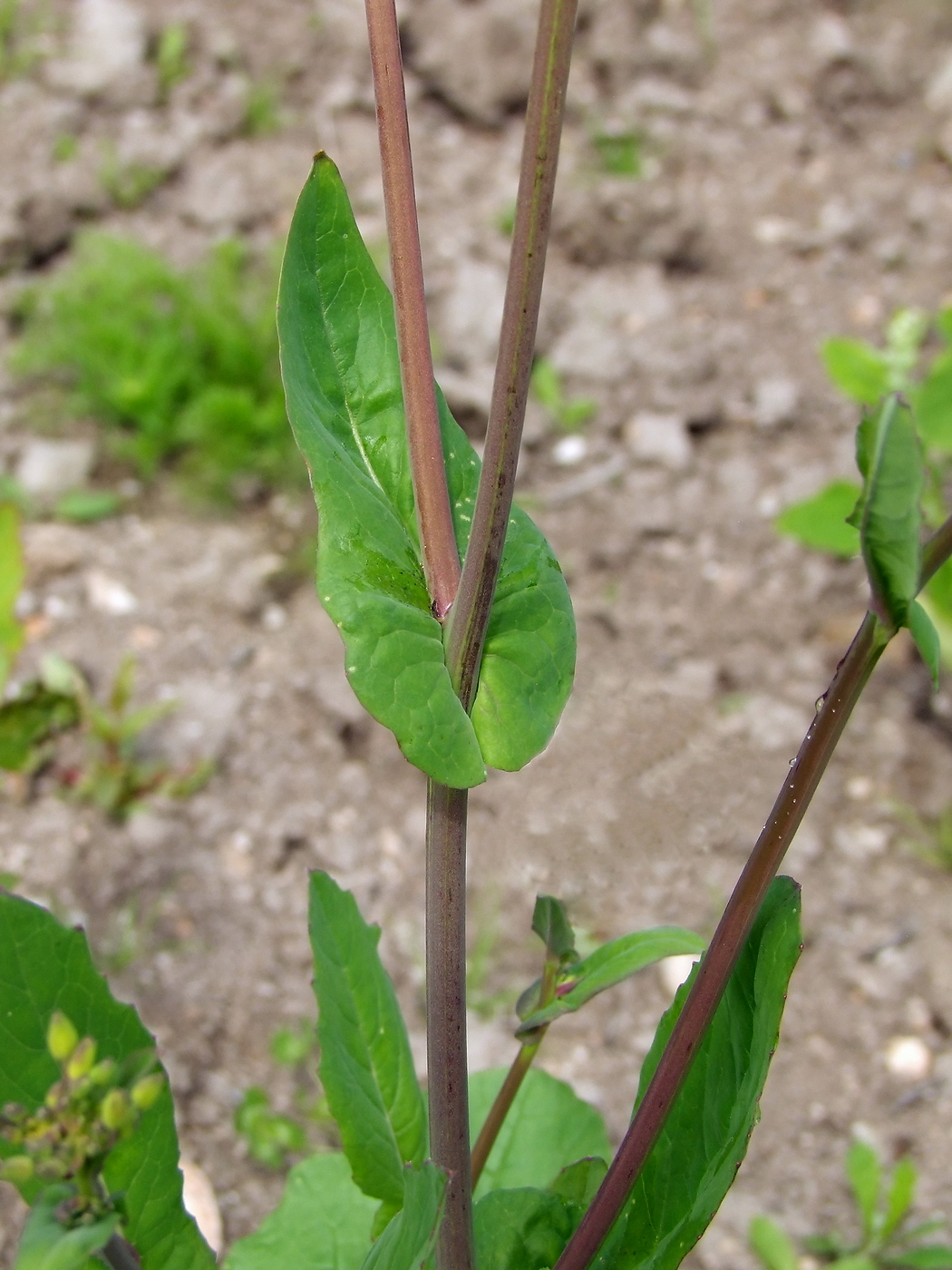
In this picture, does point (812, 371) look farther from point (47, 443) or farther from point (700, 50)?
point (47, 443)

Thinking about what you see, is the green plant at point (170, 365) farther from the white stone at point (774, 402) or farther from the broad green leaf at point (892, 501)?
the broad green leaf at point (892, 501)

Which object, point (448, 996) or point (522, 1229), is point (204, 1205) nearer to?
point (522, 1229)

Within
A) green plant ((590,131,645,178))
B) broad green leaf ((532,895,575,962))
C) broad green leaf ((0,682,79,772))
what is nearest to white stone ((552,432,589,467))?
green plant ((590,131,645,178))

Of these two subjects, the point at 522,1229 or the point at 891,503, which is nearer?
the point at 891,503

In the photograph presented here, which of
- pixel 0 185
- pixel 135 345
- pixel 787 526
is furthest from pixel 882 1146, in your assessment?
pixel 0 185

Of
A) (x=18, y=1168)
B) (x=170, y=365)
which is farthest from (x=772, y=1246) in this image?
(x=170, y=365)

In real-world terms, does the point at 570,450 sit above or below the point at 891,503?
Answer: above

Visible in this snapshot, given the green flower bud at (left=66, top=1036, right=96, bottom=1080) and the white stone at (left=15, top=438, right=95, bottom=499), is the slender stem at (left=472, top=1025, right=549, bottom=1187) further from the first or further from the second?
the white stone at (left=15, top=438, right=95, bottom=499)

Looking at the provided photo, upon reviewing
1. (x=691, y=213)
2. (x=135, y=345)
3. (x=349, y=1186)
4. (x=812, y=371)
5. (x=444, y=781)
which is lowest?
(x=349, y=1186)
